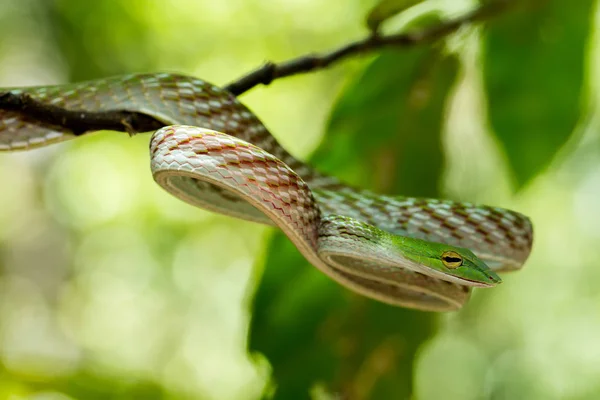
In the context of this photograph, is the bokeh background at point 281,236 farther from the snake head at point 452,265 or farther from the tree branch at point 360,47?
the snake head at point 452,265

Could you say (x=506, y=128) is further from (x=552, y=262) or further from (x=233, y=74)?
(x=552, y=262)

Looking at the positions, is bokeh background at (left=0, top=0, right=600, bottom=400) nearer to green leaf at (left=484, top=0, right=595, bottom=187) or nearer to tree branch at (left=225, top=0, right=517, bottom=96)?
green leaf at (left=484, top=0, right=595, bottom=187)

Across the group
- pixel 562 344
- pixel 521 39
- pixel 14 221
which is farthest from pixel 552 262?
pixel 521 39

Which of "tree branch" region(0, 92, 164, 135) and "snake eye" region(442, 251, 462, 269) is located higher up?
"tree branch" region(0, 92, 164, 135)

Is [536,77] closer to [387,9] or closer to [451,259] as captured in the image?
[387,9]

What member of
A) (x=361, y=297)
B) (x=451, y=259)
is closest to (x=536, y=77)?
(x=361, y=297)

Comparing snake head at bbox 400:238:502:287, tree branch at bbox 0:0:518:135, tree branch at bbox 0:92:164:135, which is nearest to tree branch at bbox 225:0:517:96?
tree branch at bbox 0:0:518:135

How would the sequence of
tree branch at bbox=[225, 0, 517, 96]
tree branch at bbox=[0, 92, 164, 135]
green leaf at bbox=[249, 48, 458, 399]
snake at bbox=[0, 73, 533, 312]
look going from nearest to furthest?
snake at bbox=[0, 73, 533, 312] → tree branch at bbox=[0, 92, 164, 135] → tree branch at bbox=[225, 0, 517, 96] → green leaf at bbox=[249, 48, 458, 399]
